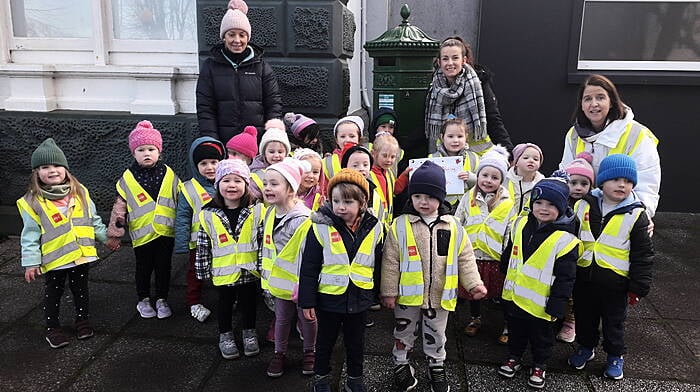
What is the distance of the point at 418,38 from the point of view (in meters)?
4.34

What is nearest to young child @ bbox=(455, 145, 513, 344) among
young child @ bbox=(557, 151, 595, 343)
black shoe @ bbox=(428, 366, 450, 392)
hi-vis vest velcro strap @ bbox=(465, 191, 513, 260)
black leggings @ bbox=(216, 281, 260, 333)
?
hi-vis vest velcro strap @ bbox=(465, 191, 513, 260)

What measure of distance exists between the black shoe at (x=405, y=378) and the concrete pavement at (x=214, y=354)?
5 centimetres

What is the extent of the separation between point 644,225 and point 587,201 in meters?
0.31

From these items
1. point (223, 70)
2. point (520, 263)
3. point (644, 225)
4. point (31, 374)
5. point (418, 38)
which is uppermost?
point (418, 38)

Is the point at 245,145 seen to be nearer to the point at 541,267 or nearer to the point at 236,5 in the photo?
the point at 236,5

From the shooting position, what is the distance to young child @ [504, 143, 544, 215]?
3.41 m

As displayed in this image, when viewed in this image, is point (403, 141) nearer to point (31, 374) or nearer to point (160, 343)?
point (160, 343)

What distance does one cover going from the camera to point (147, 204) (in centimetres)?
365

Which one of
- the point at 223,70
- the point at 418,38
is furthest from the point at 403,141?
the point at 223,70

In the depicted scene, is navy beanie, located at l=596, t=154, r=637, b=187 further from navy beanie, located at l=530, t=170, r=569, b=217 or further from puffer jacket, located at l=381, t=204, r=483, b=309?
puffer jacket, located at l=381, t=204, r=483, b=309

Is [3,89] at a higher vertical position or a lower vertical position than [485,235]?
higher

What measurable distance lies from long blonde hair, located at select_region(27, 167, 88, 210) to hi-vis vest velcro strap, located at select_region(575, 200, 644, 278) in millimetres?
→ 3055

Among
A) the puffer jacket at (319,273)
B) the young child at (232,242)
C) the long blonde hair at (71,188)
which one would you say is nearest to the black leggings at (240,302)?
the young child at (232,242)

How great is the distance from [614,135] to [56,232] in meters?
3.41
